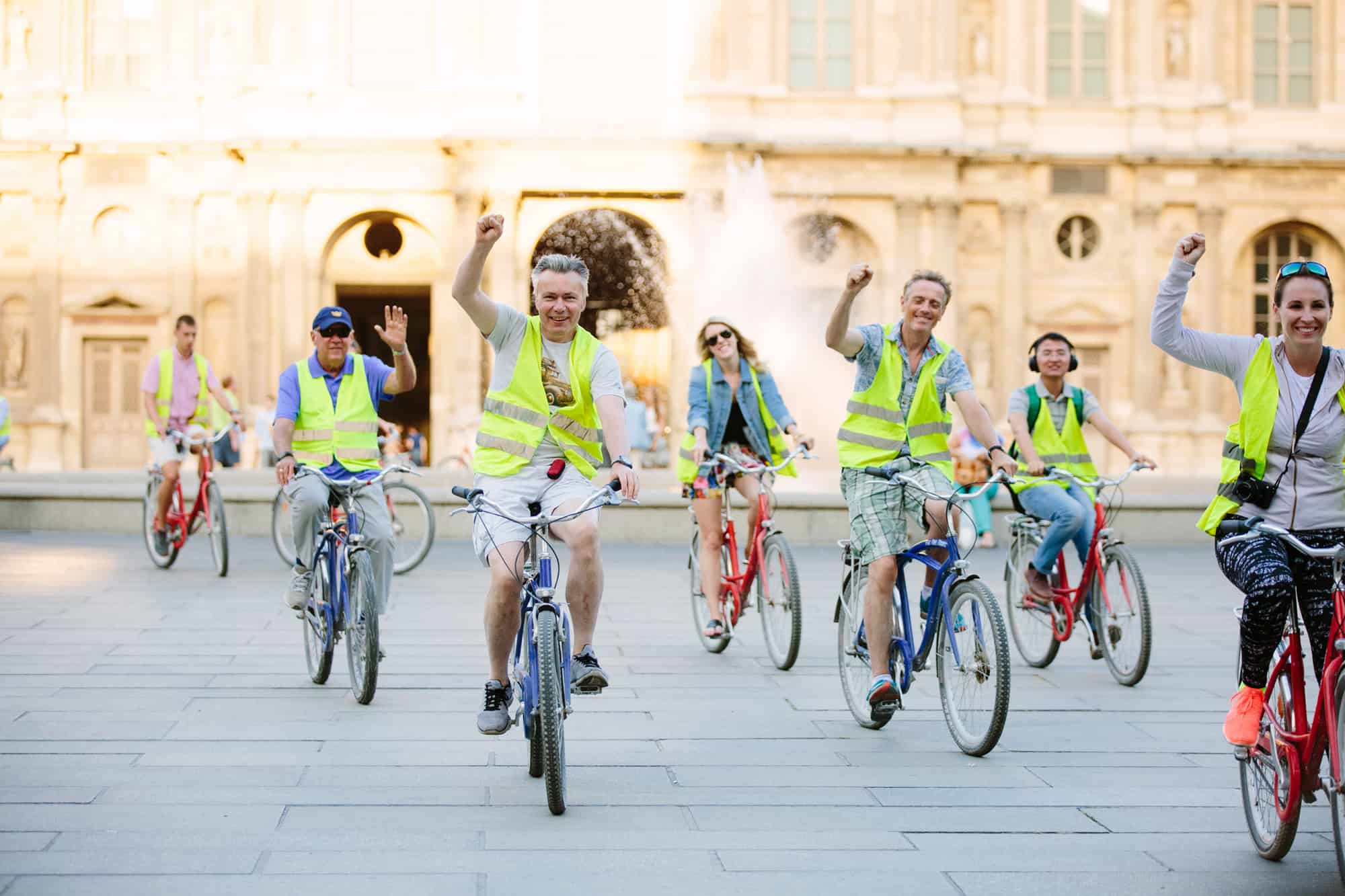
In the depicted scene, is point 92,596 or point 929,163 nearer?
point 92,596

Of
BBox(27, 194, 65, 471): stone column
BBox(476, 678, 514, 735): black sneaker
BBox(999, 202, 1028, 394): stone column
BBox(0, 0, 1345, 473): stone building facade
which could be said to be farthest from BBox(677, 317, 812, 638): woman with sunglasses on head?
BBox(27, 194, 65, 471): stone column

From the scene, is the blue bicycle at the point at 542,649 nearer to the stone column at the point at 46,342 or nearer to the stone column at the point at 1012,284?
the stone column at the point at 1012,284

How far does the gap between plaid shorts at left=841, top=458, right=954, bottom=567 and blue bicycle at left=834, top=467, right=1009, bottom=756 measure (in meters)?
0.04

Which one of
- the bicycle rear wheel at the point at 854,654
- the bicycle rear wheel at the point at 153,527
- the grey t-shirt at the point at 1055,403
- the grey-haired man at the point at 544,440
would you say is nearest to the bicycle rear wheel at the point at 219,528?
the bicycle rear wheel at the point at 153,527

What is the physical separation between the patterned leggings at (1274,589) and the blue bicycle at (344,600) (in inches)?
145

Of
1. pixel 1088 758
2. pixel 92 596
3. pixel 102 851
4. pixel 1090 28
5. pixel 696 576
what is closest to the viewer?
pixel 102 851

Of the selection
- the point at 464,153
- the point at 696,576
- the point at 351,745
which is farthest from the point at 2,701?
the point at 464,153

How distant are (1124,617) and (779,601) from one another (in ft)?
5.65

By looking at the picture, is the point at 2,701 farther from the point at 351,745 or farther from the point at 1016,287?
the point at 1016,287

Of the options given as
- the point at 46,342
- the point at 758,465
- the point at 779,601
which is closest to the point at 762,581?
the point at 779,601

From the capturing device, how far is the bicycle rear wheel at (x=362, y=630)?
697 centimetres

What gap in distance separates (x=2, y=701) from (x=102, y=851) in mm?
2764

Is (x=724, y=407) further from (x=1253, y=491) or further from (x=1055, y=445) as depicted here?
(x=1253, y=491)

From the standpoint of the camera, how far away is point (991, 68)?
32750 millimetres
